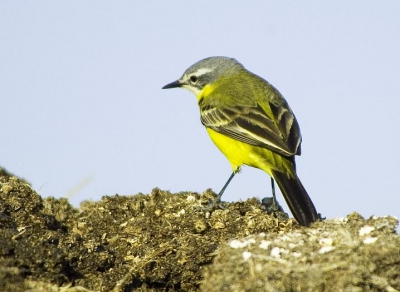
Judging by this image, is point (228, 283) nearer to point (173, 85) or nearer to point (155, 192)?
point (155, 192)

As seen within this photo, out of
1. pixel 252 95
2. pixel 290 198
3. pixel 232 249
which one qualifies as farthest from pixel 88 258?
pixel 252 95

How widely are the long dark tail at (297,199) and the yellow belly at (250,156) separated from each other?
13 centimetres

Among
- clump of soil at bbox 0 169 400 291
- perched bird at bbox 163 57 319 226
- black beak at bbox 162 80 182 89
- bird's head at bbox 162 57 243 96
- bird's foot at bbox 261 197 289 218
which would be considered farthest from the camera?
black beak at bbox 162 80 182 89

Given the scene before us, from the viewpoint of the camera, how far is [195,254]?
7309 millimetres

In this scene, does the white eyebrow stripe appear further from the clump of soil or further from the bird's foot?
the clump of soil

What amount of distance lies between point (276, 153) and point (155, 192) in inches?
59.4

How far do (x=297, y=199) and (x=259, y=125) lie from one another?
1.41 m

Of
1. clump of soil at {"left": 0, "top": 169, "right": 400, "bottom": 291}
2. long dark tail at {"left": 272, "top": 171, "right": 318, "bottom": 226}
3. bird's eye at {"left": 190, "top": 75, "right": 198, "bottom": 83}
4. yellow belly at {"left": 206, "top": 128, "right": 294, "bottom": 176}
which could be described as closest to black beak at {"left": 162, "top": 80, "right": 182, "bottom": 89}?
bird's eye at {"left": 190, "top": 75, "right": 198, "bottom": 83}

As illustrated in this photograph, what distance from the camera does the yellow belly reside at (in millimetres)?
9227

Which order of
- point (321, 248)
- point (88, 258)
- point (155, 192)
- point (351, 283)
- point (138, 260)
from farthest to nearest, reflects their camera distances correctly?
point (155, 192) < point (138, 260) < point (88, 258) < point (321, 248) < point (351, 283)

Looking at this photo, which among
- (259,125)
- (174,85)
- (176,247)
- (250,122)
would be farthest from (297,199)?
(174,85)

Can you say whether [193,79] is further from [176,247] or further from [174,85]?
[176,247]

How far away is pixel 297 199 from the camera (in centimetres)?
854

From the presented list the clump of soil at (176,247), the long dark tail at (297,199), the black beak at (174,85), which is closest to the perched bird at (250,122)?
the long dark tail at (297,199)
